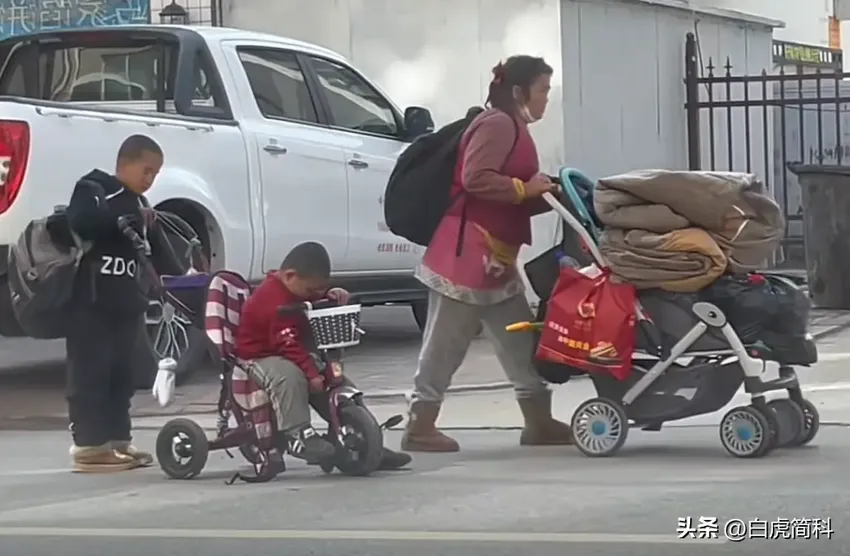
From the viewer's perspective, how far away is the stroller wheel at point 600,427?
7391 millimetres

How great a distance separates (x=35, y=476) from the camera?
7684mm

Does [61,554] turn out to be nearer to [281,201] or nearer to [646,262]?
[646,262]

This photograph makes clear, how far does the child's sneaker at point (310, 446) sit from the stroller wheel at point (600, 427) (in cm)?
116

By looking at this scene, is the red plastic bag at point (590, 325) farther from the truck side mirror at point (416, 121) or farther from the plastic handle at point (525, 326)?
the truck side mirror at point (416, 121)

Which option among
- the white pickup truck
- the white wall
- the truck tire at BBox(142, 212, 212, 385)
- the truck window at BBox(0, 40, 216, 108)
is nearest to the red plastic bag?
the truck tire at BBox(142, 212, 212, 385)

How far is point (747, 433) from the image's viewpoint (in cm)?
726

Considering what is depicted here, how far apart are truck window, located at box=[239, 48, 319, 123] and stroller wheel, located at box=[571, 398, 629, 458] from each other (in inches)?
165

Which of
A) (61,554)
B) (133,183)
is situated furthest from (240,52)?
(61,554)

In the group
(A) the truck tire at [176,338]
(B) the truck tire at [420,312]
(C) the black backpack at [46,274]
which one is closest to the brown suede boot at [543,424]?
(C) the black backpack at [46,274]

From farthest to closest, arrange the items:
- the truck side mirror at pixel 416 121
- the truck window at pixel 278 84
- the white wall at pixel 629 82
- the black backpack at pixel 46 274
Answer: the white wall at pixel 629 82
the truck side mirror at pixel 416 121
the truck window at pixel 278 84
the black backpack at pixel 46 274

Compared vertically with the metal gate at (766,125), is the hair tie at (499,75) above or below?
below

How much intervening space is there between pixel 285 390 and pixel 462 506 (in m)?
1.05

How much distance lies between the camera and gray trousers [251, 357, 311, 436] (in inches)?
278

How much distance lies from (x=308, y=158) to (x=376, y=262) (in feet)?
3.37
